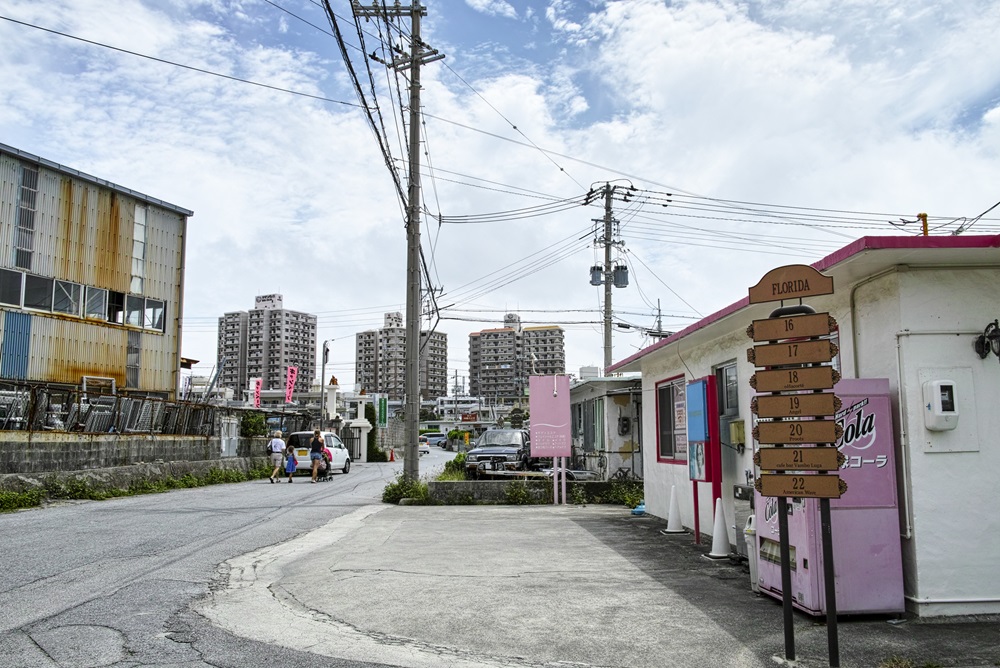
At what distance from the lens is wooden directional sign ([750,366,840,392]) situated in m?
5.21

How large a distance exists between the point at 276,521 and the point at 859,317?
35.4ft

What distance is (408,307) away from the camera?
60.3 ft

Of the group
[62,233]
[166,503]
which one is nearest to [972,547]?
[166,503]

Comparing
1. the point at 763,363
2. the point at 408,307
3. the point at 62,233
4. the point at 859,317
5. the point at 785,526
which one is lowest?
the point at 785,526

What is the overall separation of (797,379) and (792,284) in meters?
0.78

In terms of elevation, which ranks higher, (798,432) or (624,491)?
(798,432)

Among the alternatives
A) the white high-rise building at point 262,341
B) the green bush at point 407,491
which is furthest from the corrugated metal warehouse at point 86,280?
the white high-rise building at point 262,341

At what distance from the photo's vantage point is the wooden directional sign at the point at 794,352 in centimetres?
525

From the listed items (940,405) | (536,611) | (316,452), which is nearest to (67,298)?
(316,452)

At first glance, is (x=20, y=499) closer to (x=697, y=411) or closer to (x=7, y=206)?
(x=7, y=206)

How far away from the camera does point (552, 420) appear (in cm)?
1683

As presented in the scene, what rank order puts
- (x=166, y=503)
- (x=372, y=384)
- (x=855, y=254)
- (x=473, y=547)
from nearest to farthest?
(x=855, y=254), (x=473, y=547), (x=166, y=503), (x=372, y=384)

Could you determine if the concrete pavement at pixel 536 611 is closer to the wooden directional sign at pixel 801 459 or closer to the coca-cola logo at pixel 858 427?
the wooden directional sign at pixel 801 459

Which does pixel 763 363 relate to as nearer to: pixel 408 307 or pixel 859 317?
pixel 859 317
